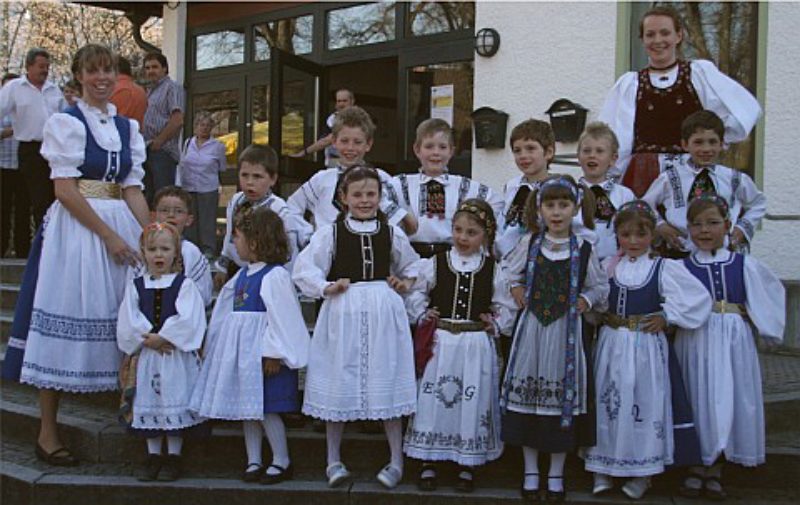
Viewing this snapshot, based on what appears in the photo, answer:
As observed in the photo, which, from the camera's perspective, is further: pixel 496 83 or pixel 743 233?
pixel 496 83

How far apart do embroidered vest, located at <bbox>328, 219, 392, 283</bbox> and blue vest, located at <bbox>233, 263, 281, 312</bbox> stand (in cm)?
34

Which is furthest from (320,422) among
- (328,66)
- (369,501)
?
(328,66)

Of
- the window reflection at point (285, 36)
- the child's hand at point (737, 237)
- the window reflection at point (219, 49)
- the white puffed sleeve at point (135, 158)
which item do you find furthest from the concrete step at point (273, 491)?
the window reflection at point (219, 49)

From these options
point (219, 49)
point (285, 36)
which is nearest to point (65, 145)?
point (285, 36)

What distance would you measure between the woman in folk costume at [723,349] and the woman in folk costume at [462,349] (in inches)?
35.0

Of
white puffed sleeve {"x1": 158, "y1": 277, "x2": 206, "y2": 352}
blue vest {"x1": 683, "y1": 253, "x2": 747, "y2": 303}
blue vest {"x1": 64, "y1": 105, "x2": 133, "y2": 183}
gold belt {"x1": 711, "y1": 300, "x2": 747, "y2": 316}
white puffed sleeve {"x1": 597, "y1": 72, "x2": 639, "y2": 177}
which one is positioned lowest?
white puffed sleeve {"x1": 158, "y1": 277, "x2": 206, "y2": 352}

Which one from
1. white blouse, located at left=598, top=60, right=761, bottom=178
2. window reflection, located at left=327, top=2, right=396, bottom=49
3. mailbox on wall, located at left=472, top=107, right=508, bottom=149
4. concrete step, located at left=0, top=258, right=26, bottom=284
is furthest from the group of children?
window reflection, located at left=327, top=2, right=396, bottom=49

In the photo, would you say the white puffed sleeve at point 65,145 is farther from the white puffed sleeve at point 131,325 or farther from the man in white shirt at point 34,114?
the man in white shirt at point 34,114

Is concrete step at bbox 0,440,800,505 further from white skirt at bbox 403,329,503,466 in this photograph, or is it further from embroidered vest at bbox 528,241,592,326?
embroidered vest at bbox 528,241,592,326

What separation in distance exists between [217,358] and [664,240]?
227 centimetres

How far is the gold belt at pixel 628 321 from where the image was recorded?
405 centimetres

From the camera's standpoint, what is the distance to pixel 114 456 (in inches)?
181

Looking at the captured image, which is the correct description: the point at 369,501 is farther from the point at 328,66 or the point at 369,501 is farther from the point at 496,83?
the point at 328,66

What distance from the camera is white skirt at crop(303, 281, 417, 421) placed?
410 centimetres
